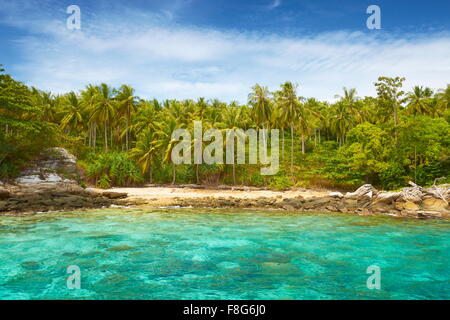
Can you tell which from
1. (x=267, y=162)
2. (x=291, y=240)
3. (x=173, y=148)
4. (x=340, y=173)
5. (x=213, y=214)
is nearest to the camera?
(x=291, y=240)

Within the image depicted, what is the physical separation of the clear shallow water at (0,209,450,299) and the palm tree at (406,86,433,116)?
50088mm

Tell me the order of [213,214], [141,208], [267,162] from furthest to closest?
1. [267,162]
2. [141,208]
3. [213,214]

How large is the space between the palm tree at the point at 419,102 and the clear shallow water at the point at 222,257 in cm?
5009

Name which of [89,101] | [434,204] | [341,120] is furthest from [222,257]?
[341,120]

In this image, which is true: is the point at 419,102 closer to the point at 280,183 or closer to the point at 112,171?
the point at 280,183

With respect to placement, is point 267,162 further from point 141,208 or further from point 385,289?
point 385,289

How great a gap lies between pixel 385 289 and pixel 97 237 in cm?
1135

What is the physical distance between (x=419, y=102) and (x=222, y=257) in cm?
6208

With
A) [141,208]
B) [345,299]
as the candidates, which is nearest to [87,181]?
[141,208]

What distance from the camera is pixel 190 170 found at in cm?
4166

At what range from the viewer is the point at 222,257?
1084 centimetres

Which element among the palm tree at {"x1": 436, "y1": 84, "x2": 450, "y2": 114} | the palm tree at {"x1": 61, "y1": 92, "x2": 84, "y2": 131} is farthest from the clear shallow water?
the palm tree at {"x1": 436, "y1": 84, "x2": 450, "y2": 114}

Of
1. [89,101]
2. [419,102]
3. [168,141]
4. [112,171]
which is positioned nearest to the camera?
[112,171]

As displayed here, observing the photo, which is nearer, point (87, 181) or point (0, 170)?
point (0, 170)
